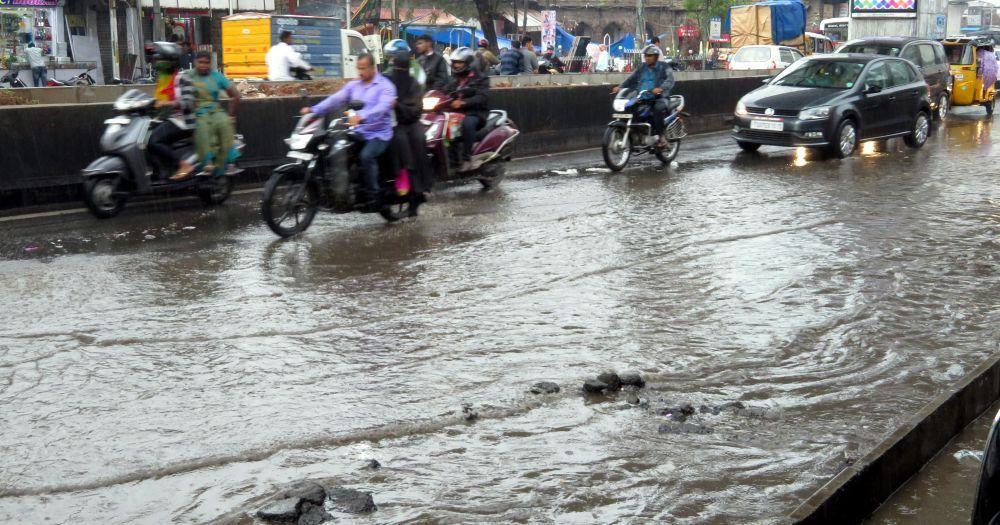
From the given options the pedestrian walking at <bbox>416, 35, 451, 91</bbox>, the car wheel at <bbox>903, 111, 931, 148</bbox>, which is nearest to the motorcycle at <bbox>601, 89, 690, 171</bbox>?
the pedestrian walking at <bbox>416, 35, 451, 91</bbox>

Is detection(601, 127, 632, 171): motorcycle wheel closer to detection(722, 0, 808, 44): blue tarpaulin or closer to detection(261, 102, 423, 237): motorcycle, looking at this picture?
detection(261, 102, 423, 237): motorcycle

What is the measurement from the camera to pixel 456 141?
12109 millimetres

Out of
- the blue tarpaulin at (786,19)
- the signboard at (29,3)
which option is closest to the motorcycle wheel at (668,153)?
the signboard at (29,3)

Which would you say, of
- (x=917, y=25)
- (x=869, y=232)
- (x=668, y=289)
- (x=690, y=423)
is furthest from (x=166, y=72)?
(x=917, y=25)

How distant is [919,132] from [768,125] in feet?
11.6

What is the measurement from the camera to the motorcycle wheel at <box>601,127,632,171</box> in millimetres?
14547

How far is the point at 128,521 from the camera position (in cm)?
384

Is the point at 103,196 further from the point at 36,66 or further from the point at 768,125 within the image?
the point at 36,66

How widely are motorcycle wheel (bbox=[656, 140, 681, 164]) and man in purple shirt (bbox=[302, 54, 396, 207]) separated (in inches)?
252

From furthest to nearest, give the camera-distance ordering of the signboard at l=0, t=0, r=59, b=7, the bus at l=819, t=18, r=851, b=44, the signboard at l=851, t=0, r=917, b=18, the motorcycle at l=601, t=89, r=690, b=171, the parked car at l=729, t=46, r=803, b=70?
the bus at l=819, t=18, r=851, b=44 → the signboard at l=851, t=0, r=917, b=18 → the parked car at l=729, t=46, r=803, b=70 → the signboard at l=0, t=0, r=59, b=7 → the motorcycle at l=601, t=89, r=690, b=171

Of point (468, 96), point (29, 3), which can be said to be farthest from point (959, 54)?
point (29, 3)

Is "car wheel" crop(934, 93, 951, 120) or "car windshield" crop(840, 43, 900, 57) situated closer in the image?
"car windshield" crop(840, 43, 900, 57)

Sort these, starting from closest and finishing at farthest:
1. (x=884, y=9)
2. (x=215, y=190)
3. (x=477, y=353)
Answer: (x=477, y=353) → (x=215, y=190) → (x=884, y=9)

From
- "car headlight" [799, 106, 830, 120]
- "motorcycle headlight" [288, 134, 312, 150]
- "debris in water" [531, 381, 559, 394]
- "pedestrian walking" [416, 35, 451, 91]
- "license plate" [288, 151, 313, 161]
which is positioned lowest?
"debris in water" [531, 381, 559, 394]
